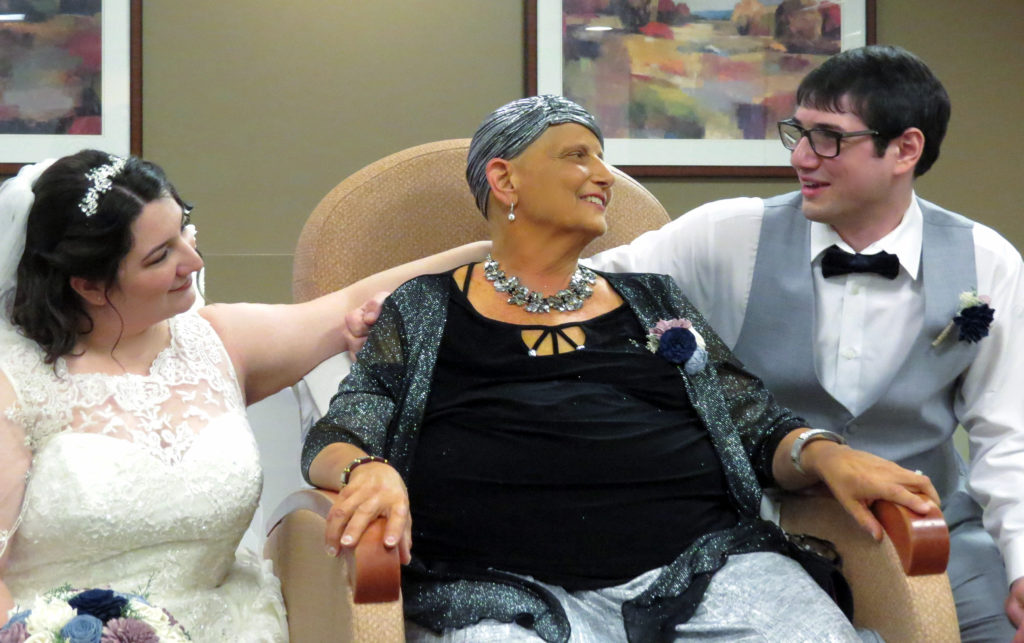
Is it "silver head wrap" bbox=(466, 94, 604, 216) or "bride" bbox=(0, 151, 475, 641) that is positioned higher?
"silver head wrap" bbox=(466, 94, 604, 216)

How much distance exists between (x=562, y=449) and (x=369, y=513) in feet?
1.41

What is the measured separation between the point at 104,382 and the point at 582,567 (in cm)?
91

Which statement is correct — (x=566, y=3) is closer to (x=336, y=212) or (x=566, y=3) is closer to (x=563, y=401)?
(x=336, y=212)

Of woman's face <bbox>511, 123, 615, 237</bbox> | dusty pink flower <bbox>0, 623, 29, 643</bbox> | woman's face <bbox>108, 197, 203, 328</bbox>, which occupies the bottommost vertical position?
dusty pink flower <bbox>0, 623, 29, 643</bbox>

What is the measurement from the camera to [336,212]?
8.63 ft

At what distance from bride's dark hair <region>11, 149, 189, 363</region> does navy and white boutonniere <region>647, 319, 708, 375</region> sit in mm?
965

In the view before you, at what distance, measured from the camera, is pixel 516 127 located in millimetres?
2254

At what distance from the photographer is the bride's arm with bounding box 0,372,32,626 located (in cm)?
188

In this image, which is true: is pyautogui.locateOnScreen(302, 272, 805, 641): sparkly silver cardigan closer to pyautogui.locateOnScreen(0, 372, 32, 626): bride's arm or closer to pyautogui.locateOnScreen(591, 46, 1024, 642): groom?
pyautogui.locateOnScreen(591, 46, 1024, 642): groom

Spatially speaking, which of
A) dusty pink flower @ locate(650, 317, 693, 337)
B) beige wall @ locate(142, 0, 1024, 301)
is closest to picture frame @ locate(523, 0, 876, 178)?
beige wall @ locate(142, 0, 1024, 301)

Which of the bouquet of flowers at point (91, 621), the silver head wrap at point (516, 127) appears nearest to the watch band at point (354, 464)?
the bouquet of flowers at point (91, 621)

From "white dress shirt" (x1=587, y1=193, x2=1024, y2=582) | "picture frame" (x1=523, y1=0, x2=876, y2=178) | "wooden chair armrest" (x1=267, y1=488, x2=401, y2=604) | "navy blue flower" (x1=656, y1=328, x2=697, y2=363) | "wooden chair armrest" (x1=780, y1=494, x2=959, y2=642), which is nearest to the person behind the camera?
"wooden chair armrest" (x1=267, y1=488, x2=401, y2=604)

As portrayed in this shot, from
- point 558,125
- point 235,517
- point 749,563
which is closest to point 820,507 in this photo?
point 749,563

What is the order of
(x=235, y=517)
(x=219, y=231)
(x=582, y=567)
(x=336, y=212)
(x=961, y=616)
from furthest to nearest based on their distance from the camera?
(x=219, y=231) → (x=336, y=212) → (x=961, y=616) → (x=235, y=517) → (x=582, y=567)
